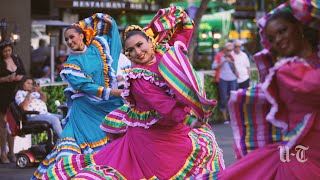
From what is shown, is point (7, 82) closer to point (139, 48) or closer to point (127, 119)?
point (127, 119)

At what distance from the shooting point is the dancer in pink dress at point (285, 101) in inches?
201

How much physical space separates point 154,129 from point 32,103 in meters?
5.55

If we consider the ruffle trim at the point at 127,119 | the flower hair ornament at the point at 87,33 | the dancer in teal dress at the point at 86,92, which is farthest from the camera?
the flower hair ornament at the point at 87,33

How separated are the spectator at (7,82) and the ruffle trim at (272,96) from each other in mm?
7446

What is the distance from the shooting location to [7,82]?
12.6 m

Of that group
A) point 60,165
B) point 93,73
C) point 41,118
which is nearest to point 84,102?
point 93,73

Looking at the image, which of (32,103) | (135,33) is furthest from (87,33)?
(32,103)

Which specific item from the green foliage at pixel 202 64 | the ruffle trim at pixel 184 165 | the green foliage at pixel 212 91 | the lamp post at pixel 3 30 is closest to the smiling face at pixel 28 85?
the lamp post at pixel 3 30

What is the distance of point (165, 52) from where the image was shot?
7.18 m

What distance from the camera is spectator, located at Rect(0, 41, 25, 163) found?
12422mm

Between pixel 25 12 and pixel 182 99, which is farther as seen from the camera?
pixel 25 12

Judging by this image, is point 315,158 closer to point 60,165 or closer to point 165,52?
point 165,52

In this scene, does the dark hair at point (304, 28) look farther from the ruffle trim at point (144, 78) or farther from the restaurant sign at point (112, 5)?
the restaurant sign at point (112, 5)

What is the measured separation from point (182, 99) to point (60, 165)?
4.69ft
